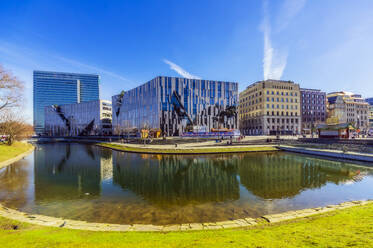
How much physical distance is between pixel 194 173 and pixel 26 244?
20590mm

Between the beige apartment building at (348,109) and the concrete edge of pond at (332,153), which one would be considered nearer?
the concrete edge of pond at (332,153)

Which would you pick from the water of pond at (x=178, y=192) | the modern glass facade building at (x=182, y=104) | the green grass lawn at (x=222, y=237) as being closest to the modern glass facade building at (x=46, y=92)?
the modern glass facade building at (x=182, y=104)

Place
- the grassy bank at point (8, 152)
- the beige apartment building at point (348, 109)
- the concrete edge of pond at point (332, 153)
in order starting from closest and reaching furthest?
the concrete edge of pond at point (332, 153), the grassy bank at point (8, 152), the beige apartment building at point (348, 109)

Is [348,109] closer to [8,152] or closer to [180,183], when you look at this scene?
Result: [180,183]

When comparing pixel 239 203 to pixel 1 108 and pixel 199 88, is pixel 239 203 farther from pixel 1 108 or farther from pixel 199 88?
pixel 199 88

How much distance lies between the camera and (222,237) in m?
7.77

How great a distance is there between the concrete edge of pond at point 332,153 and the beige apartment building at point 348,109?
10672cm

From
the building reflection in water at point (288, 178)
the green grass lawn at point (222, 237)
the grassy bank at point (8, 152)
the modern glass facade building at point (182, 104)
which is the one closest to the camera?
the green grass lawn at point (222, 237)

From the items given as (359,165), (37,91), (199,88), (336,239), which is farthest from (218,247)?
(37,91)

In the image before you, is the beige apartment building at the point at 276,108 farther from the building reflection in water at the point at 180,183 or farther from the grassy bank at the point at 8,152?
the grassy bank at the point at 8,152

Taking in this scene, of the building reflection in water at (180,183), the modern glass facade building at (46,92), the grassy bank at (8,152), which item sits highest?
the modern glass facade building at (46,92)

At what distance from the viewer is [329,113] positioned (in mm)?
127125

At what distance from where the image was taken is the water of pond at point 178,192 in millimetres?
13438

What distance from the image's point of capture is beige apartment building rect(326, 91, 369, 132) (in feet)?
413
